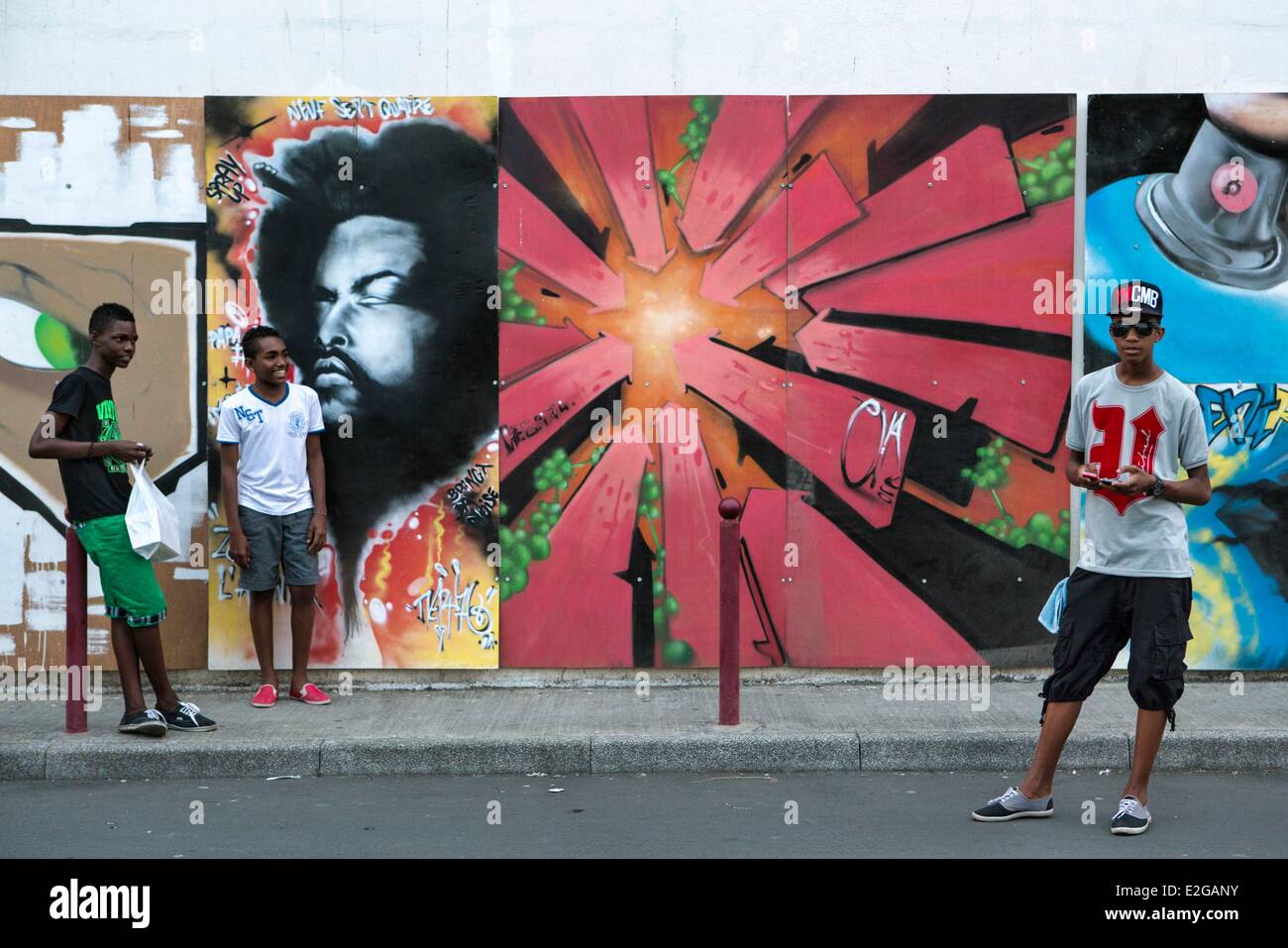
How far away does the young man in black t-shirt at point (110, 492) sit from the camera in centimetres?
650

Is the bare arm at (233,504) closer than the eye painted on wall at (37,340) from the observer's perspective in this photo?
Yes

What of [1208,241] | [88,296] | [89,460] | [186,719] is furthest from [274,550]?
[1208,241]

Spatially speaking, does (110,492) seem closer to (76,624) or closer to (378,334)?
(76,624)

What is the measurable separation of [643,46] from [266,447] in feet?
9.62

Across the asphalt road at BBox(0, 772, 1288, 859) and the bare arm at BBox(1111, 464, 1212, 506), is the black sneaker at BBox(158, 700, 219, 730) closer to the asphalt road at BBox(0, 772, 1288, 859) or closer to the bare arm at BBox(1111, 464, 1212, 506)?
the asphalt road at BBox(0, 772, 1288, 859)

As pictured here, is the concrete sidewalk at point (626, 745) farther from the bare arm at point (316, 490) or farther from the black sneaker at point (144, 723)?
the bare arm at point (316, 490)

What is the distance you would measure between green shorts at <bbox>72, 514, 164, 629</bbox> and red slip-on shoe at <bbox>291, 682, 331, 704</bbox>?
0.97m

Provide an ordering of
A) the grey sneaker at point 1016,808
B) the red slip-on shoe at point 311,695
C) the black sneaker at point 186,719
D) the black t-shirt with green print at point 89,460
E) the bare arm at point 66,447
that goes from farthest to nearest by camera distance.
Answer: the red slip-on shoe at point 311,695, the black sneaker at point 186,719, the black t-shirt with green print at point 89,460, the bare arm at point 66,447, the grey sneaker at point 1016,808

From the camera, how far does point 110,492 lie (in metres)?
6.62

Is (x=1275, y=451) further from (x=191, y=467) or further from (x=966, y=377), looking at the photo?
(x=191, y=467)

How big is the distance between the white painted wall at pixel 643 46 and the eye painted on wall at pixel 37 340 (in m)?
1.21

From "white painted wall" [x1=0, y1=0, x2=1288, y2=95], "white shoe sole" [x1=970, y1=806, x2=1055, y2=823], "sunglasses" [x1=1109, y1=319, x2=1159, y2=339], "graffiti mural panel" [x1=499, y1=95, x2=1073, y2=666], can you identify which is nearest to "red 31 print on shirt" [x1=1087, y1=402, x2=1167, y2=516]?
"sunglasses" [x1=1109, y1=319, x2=1159, y2=339]

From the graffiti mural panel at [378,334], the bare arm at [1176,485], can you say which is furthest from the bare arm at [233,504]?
the bare arm at [1176,485]

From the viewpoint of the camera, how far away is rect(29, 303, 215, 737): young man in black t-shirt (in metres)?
6.50
